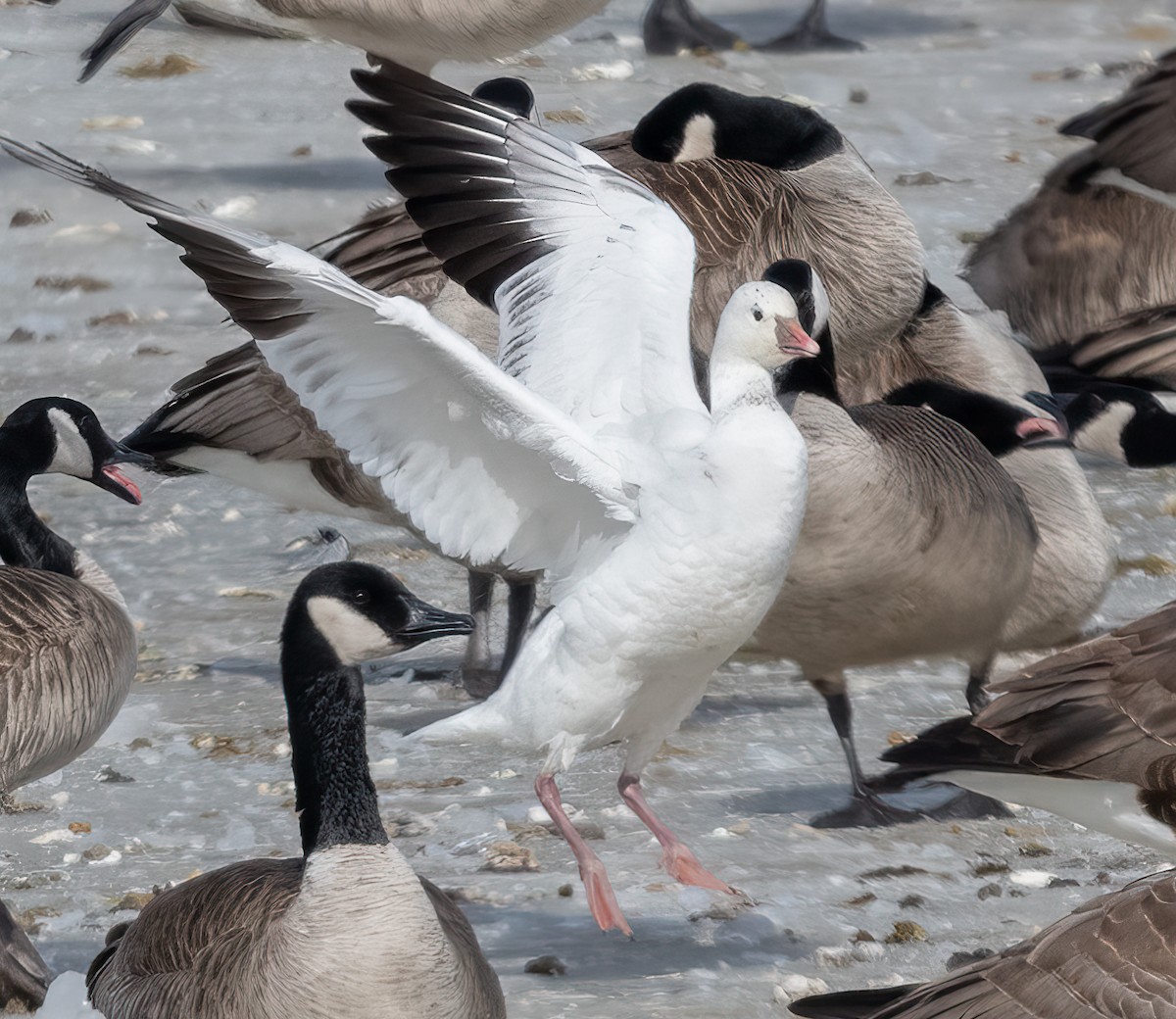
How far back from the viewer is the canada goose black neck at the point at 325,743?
374 cm

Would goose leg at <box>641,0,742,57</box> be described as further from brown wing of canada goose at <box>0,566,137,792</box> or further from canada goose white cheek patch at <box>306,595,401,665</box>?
canada goose white cheek patch at <box>306,595,401,665</box>

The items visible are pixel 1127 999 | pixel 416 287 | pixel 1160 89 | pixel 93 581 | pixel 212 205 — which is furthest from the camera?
pixel 212 205

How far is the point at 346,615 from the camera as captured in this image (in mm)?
3859

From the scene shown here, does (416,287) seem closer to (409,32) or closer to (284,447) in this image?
(284,447)

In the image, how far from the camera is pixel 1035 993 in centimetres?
289

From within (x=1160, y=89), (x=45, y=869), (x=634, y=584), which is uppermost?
(x=1160, y=89)

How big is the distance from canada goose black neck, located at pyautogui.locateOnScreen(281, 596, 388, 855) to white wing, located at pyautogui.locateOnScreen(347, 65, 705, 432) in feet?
3.09

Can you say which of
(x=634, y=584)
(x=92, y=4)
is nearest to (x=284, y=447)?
(x=634, y=584)

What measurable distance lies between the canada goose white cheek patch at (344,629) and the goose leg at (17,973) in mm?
855

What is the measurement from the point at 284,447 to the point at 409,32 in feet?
10.8

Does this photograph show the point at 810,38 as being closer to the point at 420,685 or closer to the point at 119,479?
the point at 420,685

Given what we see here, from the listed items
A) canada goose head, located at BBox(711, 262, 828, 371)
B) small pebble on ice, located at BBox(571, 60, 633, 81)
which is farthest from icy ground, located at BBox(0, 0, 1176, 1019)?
canada goose head, located at BBox(711, 262, 828, 371)

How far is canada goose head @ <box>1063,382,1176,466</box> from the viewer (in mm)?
7102

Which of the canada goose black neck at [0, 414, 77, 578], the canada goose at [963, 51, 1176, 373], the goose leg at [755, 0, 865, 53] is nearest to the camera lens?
the canada goose black neck at [0, 414, 77, 578]
